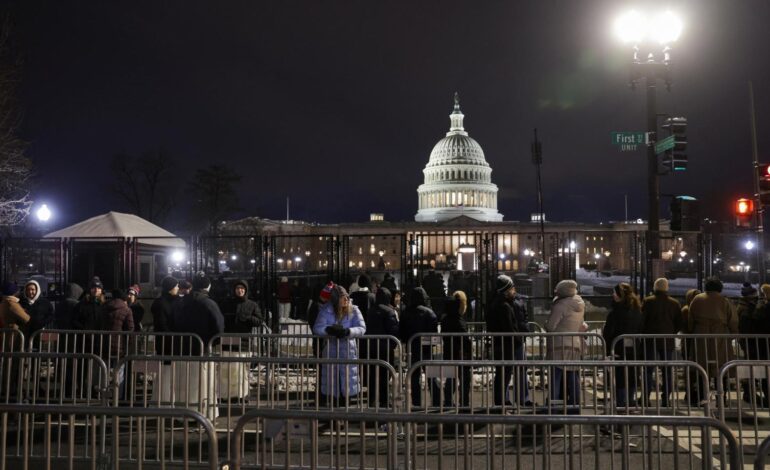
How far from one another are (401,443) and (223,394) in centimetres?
296

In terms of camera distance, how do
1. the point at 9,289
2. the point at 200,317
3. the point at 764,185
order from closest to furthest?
the point at 200,317 < the point at 9,289 < the point at 764,185

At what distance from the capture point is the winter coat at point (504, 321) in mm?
9000

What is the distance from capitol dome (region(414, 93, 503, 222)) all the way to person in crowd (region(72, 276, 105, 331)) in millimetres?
112430

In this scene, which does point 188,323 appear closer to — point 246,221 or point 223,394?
point 223,394

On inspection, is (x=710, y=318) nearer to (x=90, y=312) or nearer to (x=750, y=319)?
(x=750, y=319)

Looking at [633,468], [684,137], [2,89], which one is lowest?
[633,468]

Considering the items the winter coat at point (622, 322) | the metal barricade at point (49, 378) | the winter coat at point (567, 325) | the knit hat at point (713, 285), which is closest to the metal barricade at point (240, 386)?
the metal barricade at point (49, 378)

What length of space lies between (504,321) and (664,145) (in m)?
5.19

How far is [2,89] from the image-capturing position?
18.5m

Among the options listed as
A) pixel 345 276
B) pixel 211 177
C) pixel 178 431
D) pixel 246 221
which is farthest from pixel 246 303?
pixel 246 221

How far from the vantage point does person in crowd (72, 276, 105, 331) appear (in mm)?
9820

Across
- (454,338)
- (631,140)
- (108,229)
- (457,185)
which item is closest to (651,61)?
(631,140)

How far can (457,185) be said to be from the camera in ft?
407

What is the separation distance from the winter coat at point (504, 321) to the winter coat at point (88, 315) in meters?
5.62
